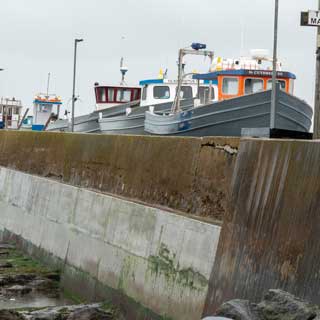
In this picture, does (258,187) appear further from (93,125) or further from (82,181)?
(93,125)

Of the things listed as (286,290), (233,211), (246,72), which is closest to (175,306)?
(233,211)

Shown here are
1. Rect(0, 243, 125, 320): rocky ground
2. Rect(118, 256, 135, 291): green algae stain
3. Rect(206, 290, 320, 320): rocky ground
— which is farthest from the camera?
Rect(118, 256, 135, 291): green algae stain

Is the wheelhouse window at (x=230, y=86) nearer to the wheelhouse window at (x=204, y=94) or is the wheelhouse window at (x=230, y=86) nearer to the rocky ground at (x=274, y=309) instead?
the wheelhouse window at (x=204, y=94)

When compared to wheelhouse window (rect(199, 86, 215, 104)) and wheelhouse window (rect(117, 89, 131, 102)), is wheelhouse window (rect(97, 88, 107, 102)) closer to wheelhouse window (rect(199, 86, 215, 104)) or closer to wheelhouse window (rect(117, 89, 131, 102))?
wheelhouse window (rect(117, 89, 131, 102))

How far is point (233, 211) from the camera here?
1026 centimetres

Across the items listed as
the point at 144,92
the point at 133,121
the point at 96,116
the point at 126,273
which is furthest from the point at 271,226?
the point at 96,116

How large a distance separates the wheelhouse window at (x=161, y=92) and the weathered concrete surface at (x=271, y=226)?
69.2ft

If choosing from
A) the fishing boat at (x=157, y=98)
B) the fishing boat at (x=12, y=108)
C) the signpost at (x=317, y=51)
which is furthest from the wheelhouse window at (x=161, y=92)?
the fishing boat at (x=12, y=108)

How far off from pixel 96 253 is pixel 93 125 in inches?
796

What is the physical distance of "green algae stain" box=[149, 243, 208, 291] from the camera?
438 inches

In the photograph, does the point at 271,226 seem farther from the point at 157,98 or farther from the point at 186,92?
the point at 157,98

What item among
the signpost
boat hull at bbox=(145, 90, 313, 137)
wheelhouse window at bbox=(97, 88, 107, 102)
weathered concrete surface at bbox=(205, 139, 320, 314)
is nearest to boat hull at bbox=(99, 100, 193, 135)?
boat hull at bbox=(145, 90, 313, 137)

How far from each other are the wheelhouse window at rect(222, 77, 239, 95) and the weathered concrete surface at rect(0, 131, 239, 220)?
7.01 meters

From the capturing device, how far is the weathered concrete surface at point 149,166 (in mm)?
11500
